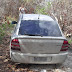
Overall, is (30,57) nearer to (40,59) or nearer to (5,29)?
(40,59)

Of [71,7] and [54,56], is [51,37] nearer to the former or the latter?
[54,56]

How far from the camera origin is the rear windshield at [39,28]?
452cm

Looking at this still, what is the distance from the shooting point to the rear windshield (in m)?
4.52

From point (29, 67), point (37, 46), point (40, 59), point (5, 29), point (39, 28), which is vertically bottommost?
point (29, 67)

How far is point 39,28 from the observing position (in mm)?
4754

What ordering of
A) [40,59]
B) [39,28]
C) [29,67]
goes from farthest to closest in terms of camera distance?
[29,67], [39,28], [40,59]

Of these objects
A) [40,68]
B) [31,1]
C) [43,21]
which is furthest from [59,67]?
[31,1]

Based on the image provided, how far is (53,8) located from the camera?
10.4m

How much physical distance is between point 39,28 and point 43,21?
44 centimetres

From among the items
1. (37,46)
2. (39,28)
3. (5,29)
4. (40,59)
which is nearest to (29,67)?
(40,59)

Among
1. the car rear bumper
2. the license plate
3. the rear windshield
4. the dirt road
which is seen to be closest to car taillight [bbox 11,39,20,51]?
the car rear bumper

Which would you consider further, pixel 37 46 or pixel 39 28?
pixel 39 28

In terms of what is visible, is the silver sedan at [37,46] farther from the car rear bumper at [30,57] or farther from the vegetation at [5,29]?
the vegetation at [5,29]

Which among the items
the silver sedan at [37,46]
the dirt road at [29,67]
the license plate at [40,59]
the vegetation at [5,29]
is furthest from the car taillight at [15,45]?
the vegetation at [5,29]
